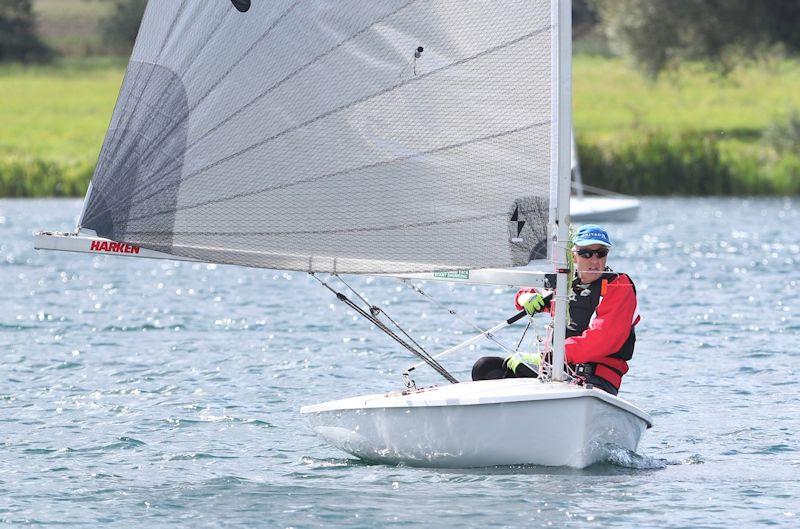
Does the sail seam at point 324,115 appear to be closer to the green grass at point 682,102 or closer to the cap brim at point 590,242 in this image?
the cap brim at point 590,242

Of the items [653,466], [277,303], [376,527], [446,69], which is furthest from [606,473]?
[277,303]

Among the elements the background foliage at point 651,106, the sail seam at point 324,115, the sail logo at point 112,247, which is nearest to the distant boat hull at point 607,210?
the background foliage at point 651,106

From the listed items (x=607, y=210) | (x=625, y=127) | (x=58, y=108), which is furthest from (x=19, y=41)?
(x=607, y=210)

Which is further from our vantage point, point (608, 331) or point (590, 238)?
point (590, 238)

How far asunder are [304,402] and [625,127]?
3352cm

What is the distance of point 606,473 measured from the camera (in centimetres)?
871

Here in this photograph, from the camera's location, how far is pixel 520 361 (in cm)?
905

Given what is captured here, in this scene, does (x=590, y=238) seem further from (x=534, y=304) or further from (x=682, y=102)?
(x=682, y=102)

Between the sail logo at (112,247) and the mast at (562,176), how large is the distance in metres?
2.50

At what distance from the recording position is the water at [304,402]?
27.0 ft

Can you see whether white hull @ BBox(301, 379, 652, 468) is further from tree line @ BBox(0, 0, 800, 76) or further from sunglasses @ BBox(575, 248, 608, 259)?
tree line @ BBox(0, 0, 800, 76)

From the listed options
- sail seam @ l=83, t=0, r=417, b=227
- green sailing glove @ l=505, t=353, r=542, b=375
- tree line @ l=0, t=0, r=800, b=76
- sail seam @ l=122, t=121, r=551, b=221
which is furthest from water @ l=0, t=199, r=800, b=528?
tree line @ l=0, t=0, r=800, b=76

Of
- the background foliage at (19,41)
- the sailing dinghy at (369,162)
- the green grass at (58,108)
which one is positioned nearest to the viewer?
the sailing dinghy at (369,162)

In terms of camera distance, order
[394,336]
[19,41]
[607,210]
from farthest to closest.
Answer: [19,41], [607,210], [394,336]
